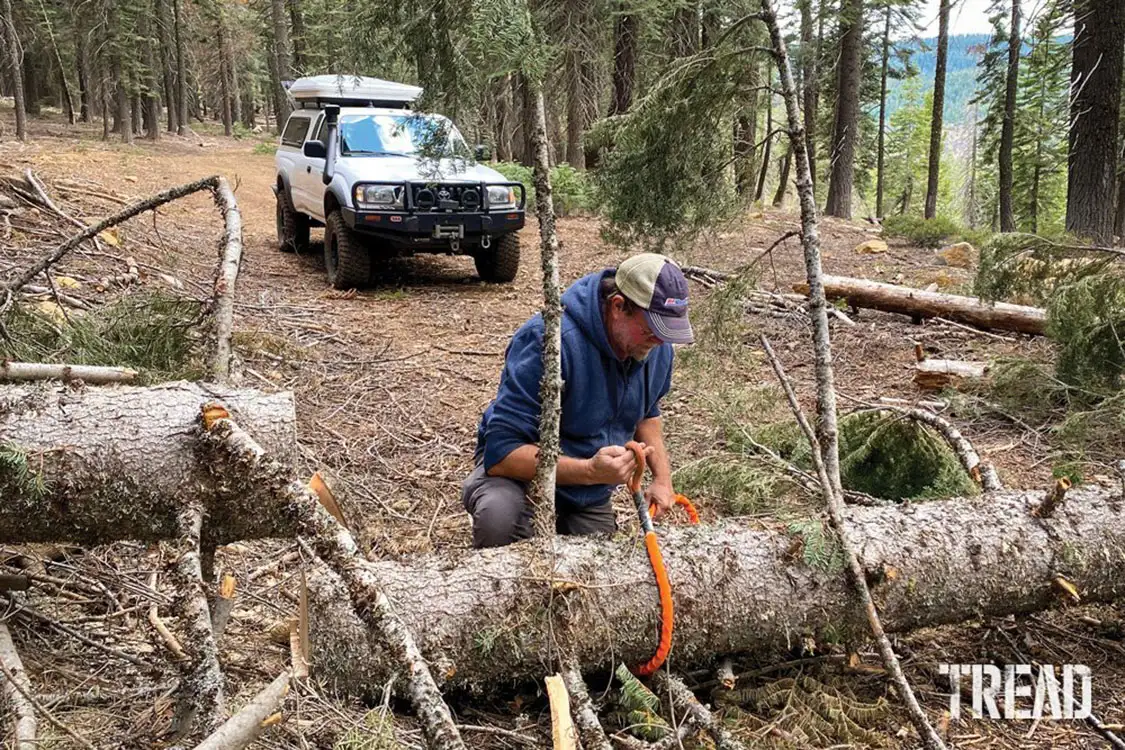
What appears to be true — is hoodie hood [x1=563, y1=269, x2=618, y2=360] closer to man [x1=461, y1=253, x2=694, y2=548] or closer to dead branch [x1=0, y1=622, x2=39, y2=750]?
man [x1=461, y1=253, x2=694, y2=548]

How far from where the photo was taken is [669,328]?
2.85 meters

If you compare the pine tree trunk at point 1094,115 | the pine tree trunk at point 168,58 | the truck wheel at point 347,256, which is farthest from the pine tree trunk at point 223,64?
the pine tree trunk at point 1094,115

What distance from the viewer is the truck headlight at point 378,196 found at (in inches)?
323

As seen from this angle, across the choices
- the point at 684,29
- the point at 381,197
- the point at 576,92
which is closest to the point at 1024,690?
the point at 381,197

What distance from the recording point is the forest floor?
2535mm

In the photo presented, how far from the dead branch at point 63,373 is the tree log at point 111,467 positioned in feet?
1.74

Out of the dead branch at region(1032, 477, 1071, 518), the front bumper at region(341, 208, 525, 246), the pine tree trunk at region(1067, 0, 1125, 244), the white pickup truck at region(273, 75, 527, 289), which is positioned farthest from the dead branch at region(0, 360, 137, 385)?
the pine tree trunk at region(1067, 0, 1125, 244)

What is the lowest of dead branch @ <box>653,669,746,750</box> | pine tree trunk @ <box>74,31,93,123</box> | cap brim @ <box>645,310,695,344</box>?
dead branch @ <box>653,669,746,750</box>

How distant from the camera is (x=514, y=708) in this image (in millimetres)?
2623

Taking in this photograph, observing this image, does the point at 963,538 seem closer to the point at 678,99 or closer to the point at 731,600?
the point at 731,600

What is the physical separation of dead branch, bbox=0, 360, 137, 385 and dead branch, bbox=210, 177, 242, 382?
443 mm

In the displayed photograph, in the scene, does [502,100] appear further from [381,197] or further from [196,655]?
[381,197]

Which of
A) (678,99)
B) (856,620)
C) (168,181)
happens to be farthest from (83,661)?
(168,181)

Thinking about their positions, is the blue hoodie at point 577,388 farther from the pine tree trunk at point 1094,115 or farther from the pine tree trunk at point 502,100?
the pine tree trunk at point 1094,115
